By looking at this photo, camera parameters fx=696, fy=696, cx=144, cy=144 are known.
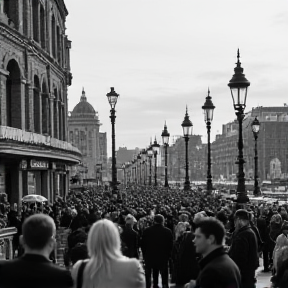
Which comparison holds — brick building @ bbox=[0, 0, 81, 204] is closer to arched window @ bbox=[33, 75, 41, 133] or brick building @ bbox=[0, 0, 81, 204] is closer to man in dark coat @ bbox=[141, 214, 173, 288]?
arched window @ bbox=[33, 75, 41, 133]

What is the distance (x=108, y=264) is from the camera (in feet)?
19.0

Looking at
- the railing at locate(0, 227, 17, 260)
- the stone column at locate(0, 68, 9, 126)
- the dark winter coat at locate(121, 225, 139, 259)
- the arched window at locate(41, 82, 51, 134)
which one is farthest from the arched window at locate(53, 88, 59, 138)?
the dark winter coat at locate(121, 225, 139, 259)

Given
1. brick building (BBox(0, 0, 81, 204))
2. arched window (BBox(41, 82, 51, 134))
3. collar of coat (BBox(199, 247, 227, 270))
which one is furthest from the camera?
arched window (BBox(41, 82, 51, 134))

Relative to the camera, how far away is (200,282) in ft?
19.9

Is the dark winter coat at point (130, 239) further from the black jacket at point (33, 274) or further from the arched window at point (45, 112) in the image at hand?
the arched window at point (45, 112)

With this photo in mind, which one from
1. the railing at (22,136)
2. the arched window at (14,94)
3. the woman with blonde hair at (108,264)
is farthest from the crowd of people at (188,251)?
the arched window at (14,94)

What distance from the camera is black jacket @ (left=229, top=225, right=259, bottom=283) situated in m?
9.52

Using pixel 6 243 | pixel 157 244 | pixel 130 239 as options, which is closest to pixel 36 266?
pixel 157 244

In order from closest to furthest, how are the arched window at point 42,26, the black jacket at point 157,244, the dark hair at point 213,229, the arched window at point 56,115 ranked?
the dark hair at point 213,229 → the black jacket at point 157,244 → the arched window at point 42,26 → the arched window at point 56,115

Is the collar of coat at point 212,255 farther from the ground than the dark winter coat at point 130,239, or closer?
farther from the ground

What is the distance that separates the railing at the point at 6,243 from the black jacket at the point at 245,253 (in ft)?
26.8

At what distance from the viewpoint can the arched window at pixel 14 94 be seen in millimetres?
38156

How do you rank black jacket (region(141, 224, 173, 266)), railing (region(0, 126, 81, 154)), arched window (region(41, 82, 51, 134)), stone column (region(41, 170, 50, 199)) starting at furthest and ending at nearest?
arched window (region(41, 82, 51, 134)) < stone column (region(41, 170, 50, 199)) < railing (region(0, 126, 81, 154)) < black jacket (region(141, 224, 173, 266))

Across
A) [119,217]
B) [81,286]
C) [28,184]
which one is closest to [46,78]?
[28,184]
